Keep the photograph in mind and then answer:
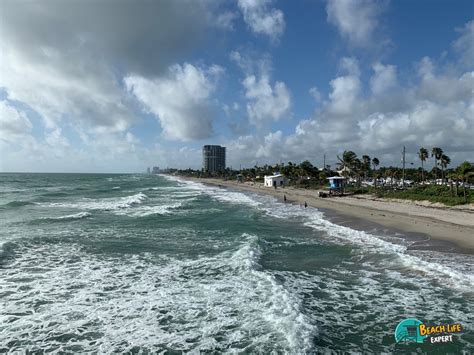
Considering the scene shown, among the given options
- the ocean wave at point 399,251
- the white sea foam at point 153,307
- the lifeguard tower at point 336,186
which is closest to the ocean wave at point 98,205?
the white sea foam at point 153,307

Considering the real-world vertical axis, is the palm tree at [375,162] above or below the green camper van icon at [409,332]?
above

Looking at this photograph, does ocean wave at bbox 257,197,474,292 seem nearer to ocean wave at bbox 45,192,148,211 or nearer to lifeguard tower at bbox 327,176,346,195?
ocean wave at bbox 45,192,148,211

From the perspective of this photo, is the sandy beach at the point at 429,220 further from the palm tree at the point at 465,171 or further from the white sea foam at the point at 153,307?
the white sea foam at the point at 153,307

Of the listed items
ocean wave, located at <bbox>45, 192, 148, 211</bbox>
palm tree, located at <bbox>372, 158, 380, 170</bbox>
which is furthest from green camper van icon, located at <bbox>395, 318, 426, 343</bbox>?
palm tree, located at <bbox>372, 158, 380, 170</bbox>

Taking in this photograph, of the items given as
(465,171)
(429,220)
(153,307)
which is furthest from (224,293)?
(465,171)

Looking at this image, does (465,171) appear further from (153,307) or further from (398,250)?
(153,307)

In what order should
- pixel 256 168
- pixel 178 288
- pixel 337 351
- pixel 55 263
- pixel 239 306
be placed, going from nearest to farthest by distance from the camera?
pixel 337 351, pixel 239 306, pixel 178 288, pixel 55 263, pixel 256 168

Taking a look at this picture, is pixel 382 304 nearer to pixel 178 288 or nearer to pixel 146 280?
pixel 178 288

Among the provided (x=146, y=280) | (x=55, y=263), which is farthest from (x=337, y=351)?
(x=55, y=263)
